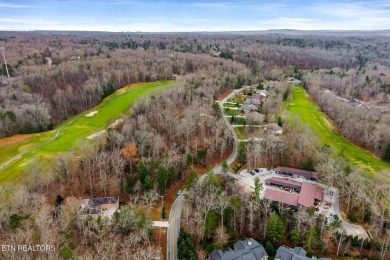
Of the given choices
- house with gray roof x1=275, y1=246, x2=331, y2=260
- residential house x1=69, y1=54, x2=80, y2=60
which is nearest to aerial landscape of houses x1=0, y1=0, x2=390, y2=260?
house with gray roof x1=275, y1=246, x2=331, y2=260

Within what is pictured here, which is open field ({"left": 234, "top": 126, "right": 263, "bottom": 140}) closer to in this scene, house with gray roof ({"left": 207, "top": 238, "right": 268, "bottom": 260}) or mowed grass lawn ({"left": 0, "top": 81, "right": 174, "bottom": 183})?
mowed grass lawn ({"left": 0, "top": 81, "right": 174, "bottom": 183})

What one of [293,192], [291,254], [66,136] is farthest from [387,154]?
[66,136]

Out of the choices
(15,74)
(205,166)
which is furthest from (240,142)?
(15,74)

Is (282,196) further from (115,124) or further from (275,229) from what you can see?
(115,124)

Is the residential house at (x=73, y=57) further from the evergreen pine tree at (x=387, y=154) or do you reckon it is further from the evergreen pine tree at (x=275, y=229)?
the evergreen pine tree at (x=387, y=154)

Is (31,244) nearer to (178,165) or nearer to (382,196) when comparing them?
(178,165)

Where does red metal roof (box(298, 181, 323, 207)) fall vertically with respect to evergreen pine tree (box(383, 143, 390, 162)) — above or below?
below
